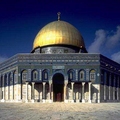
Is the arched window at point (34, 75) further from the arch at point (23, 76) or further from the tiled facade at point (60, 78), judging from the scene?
the arch at point (23, 76)

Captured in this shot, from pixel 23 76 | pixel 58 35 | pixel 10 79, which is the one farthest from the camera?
→ pixel 58 35

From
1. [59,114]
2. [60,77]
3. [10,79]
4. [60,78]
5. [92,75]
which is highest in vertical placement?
[92,75]

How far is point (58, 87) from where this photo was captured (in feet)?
110

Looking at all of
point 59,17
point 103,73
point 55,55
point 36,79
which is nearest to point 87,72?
point 103,73

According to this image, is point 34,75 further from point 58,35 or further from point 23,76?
point 58,35

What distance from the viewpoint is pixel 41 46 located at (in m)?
37.5

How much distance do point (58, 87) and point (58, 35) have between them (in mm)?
8442

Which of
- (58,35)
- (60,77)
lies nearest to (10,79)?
(60,77)

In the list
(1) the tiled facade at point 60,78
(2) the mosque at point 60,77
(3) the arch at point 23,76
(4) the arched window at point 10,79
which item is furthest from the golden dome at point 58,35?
(4) the arched window at point 10,79

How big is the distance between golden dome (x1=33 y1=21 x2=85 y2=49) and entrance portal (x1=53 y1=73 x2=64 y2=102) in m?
5.63

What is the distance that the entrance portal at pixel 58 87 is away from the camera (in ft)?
108

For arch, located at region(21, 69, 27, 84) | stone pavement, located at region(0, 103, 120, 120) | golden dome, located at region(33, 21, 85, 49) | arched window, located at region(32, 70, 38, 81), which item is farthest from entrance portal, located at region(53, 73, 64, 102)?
stone pavement, located at region(0, 103, 120, 120)

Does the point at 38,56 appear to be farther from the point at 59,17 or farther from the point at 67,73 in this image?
the point at 59,17

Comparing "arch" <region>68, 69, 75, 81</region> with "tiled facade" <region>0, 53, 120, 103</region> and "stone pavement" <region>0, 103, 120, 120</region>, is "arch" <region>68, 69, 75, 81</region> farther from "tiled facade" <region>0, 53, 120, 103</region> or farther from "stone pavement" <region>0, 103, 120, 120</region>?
"stone pavement" <region>0, 103, 120, 120</region>
